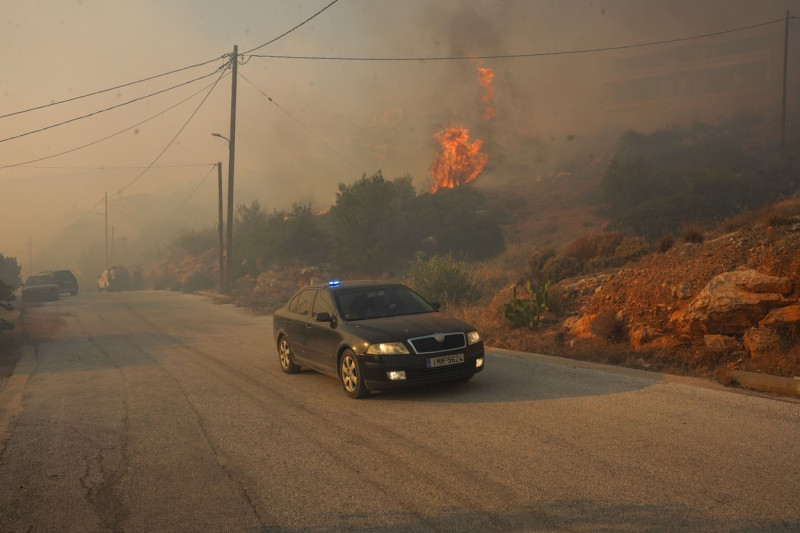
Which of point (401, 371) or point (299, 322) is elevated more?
point (299, 322)

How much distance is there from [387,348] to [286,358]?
308 centimetres

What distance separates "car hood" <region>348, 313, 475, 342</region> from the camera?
7.95 meters

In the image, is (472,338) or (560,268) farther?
(560,268)

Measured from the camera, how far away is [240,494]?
189 inches

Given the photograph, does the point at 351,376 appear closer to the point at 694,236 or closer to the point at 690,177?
the point at 694,236

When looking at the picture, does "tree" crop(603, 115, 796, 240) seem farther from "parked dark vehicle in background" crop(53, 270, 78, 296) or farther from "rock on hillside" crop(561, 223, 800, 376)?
"parked dark vehicle in background" crop(53, 270, 78, 296)

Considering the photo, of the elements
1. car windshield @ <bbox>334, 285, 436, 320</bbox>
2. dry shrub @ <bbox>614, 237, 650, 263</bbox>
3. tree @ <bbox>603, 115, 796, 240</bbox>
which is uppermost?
tree @ <bbox>603, 115, 796, 240</bbox>

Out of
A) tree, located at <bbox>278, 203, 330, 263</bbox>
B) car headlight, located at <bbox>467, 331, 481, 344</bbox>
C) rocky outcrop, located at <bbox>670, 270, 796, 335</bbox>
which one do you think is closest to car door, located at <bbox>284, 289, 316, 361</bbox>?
car headlight, located at <bbox>467, 331, 481, 344</bbox>

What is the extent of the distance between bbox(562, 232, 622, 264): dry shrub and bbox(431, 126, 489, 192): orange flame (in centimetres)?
3706

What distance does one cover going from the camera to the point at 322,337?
905 cm

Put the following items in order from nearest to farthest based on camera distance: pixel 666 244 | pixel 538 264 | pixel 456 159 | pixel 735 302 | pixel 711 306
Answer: pixel 735 302, pixel 711 306, pixel 666 244, pixel 538 264, pixel 456 159

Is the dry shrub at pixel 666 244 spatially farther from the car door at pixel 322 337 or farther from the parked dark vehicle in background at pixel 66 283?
the parked dark vehicle in background at pixel 66 283

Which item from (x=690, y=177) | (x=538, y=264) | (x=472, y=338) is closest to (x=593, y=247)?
(x=538, y=264)

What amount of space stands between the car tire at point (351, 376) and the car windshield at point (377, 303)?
672mm
